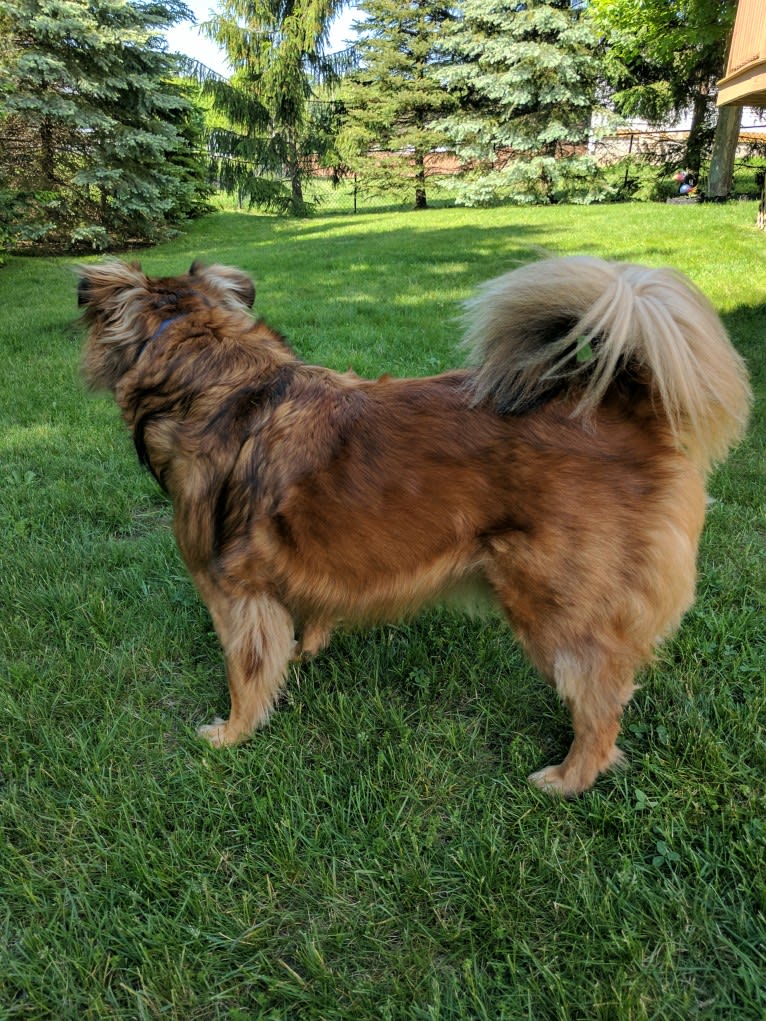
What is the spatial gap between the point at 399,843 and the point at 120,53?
1559cm

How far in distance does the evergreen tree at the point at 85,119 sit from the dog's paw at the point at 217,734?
13.0m

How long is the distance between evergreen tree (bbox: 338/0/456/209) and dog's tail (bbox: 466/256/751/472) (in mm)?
21528

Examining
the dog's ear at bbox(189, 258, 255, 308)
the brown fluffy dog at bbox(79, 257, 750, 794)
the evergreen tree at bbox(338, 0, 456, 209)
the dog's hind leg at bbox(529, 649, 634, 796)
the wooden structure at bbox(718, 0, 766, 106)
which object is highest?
the evergreen tree at bbox(338, 0, 456, 209)

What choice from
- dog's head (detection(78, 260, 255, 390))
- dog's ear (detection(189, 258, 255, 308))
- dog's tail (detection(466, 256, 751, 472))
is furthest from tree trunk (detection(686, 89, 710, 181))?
dog's head (detection(78, 260, 255, 390))

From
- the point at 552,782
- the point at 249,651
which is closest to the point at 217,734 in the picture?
the point at 249,651

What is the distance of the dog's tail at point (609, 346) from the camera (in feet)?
5.79

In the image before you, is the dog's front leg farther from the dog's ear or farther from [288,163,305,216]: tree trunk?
[288,163,305,216]: tree trunk

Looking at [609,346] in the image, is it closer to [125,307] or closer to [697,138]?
[125,307]

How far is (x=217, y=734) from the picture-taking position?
7.88 ft

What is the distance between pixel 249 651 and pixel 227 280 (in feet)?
4.58

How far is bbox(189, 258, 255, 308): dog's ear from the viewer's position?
2.41 meters

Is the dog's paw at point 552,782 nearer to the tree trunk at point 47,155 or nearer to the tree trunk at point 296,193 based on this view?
the tree trunk at point 47,155

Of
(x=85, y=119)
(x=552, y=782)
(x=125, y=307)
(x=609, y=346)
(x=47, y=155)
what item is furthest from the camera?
(x=47, y=155)

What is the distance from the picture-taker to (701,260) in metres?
9.14
